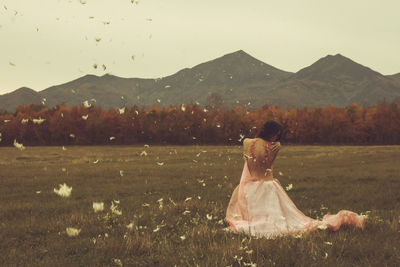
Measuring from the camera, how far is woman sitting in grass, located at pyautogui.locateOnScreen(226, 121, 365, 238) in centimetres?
962

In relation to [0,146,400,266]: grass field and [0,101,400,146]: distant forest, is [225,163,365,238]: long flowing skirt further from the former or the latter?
[0,101,400,146]: distant forest

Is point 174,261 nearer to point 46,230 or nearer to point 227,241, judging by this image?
point 227,241

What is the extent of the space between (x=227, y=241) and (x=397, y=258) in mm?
3336

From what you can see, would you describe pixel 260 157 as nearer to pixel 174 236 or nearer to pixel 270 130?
pixel 270 130

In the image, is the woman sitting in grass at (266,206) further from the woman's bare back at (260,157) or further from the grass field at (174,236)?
the grass field at (174,236)

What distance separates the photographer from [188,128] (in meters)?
114

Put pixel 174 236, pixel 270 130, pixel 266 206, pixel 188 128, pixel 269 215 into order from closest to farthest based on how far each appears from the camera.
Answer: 1. pixel 174 236
2. pixel 269 215
3. pixel 266 206
4. pixel 270 130
5. pixel 188 128

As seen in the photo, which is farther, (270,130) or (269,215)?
(270,130)

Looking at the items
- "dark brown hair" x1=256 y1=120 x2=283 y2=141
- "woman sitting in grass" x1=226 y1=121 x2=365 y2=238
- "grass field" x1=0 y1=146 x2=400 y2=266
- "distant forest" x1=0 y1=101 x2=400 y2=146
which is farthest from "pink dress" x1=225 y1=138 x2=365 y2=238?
Answer: "distant forest" x1=0 y1=101 x2=400 y2=146

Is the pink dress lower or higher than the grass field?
higher

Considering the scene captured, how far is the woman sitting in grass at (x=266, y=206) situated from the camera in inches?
379

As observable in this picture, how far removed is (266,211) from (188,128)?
340 feet

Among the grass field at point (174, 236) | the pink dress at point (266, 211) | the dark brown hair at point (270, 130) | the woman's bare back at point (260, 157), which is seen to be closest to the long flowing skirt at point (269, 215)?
the pink dress at point (266, 211)

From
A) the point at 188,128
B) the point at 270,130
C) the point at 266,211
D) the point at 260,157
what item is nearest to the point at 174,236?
the point at 266,211
